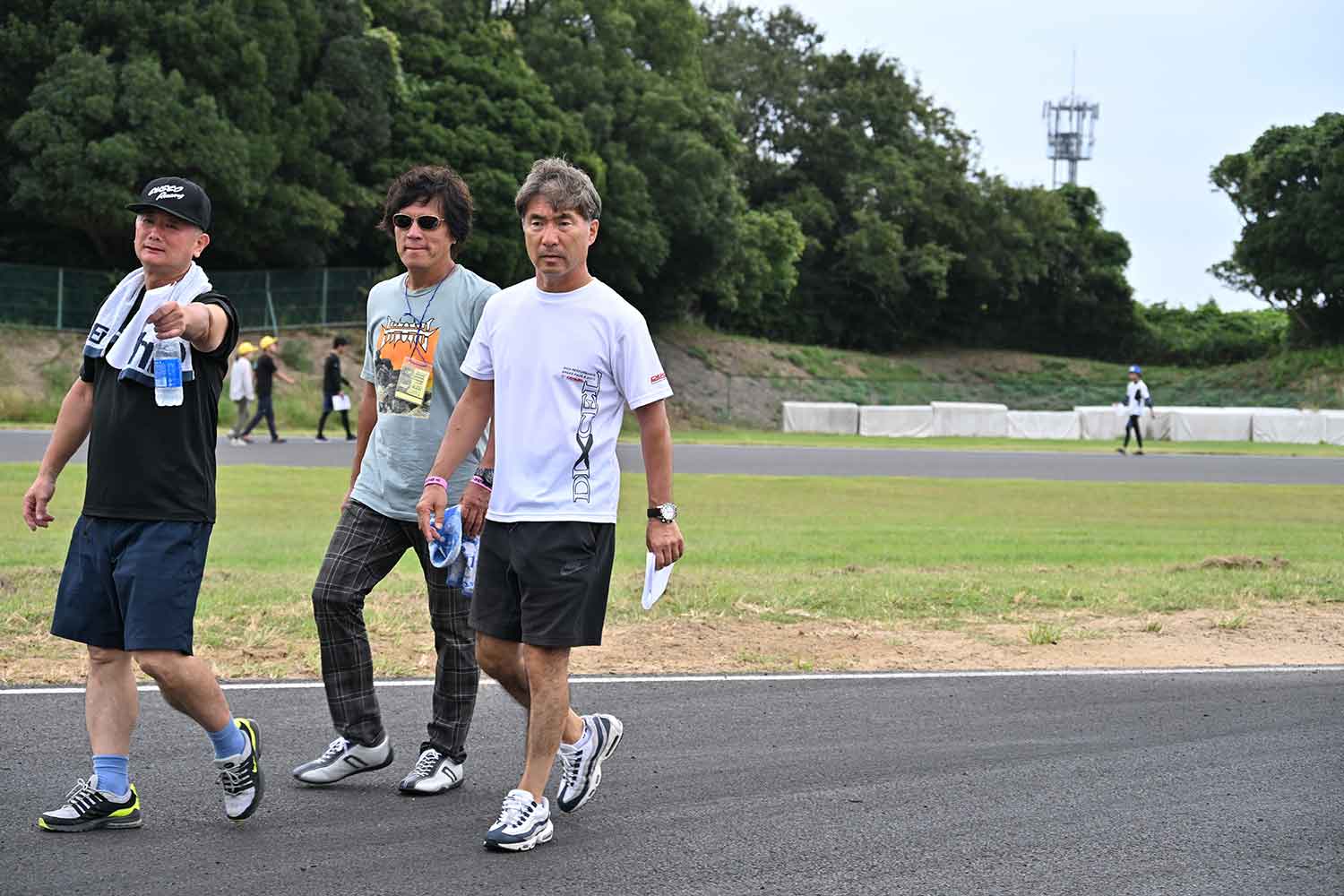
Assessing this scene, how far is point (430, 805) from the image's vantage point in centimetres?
528

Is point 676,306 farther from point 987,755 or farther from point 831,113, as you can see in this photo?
point 987,755

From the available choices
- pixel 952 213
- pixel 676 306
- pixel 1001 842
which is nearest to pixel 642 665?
pixel 1001 842

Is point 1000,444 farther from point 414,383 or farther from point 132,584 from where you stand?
point 132,584

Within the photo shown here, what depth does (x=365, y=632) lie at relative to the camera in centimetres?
556

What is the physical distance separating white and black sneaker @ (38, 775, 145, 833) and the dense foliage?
32568 millimetres

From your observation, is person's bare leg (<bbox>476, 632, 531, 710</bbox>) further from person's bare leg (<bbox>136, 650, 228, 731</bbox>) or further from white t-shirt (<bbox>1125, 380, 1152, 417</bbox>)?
white t-shirt (<bbox>1125, 380, 1152, 417</bbox>)

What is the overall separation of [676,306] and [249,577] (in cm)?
4804

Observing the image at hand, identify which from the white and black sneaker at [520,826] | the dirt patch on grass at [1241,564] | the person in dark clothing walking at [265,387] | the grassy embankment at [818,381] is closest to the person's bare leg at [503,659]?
the white and black sneaker at [520,826]

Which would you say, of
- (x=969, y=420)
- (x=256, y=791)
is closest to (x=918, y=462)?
(x=969, y=420)

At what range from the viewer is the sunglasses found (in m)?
5.55

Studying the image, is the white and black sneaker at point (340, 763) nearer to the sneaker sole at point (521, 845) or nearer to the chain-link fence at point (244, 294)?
the sneaker sole at point (521, 845)

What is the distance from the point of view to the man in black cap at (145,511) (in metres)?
4.79

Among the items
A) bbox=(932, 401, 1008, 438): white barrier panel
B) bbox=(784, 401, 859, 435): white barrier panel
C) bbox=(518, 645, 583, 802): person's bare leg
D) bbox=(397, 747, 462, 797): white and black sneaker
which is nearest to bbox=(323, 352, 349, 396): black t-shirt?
bbox=(784, 401, 859, 435): white barrier panel

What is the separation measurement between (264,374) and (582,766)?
22688mm
